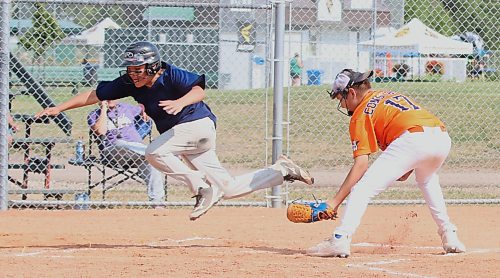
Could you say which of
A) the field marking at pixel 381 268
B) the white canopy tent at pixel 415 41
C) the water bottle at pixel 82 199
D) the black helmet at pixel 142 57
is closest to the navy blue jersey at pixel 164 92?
the black helmet at pixel 142 57

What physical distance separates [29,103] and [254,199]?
34.7 ft

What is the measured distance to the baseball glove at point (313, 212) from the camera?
26.3 ft

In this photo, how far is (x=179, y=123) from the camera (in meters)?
8.90

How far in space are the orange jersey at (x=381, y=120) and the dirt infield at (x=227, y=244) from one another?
0.92 m

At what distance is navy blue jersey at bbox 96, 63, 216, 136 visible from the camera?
865 cm

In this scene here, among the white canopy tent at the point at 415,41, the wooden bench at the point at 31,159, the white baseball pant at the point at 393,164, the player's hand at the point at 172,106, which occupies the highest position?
the player's hand at the point at 172,106

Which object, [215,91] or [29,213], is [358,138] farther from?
[215,91]

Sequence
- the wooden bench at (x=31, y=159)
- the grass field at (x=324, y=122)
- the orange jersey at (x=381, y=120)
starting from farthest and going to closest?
the grass field at (x=324, y=122) < the wooden bench at (x=31, y=159) < the orange jersey at (x=381, y=120)

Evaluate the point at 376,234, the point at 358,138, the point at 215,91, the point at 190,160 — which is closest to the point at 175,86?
the point at 190,160

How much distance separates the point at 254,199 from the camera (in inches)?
542

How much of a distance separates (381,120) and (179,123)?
186cm

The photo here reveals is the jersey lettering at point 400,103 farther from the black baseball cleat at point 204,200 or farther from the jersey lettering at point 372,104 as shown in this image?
the black baseball cleat at point 204,200

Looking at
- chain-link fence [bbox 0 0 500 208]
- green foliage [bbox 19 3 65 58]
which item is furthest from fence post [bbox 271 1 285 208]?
green foliage [bbox 19 3 65 58]

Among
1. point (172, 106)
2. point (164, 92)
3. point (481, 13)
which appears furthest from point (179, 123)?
point (481, 13)
